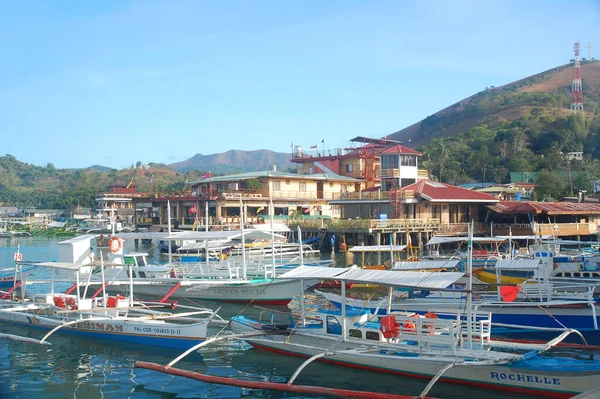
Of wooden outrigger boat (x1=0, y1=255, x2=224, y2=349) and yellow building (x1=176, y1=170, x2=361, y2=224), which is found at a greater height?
yellow building (x1=176, y1=170, x2=361, y2=224)

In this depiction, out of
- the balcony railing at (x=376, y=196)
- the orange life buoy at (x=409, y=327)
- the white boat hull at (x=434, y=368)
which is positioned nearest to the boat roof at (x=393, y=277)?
the orange life buoy at (x=409, y=327)

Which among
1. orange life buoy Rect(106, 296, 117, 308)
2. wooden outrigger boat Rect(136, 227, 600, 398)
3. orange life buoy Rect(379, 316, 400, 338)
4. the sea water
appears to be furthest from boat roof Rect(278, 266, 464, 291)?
orange life buoy Rect(106, 296, 117, 308)

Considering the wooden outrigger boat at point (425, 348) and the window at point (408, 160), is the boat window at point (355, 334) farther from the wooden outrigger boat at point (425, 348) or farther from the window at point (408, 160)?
the window at point (408, 160)

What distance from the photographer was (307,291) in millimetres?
33875

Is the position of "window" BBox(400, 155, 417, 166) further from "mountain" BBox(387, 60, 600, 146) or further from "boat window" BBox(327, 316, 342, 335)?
"mountain" BBox(387, 60, 600, 146)

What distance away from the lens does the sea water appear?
53.5 feet

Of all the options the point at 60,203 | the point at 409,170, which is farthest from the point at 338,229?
the point at 60,203

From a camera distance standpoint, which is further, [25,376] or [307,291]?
[307,291]

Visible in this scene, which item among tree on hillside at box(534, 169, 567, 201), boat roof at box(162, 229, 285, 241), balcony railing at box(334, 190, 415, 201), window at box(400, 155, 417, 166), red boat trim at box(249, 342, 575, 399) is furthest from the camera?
tree on hillside at box(534, 169, 567, 201)

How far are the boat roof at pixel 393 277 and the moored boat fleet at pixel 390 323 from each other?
36 mm

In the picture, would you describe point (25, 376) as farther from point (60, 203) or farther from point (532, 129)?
point (60, 203)

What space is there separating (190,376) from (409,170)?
5008cm

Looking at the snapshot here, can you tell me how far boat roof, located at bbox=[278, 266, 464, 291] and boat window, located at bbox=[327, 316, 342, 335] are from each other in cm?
144

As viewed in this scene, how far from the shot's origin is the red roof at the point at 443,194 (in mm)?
56625
